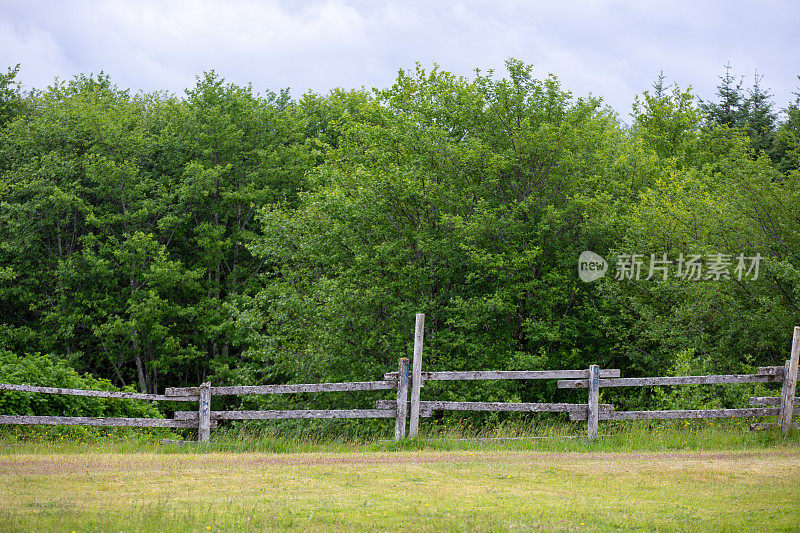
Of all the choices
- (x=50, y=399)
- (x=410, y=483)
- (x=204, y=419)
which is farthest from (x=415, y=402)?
(x=50, y=399)

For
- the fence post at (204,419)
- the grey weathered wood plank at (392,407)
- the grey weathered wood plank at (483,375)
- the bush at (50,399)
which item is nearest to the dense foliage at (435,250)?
the bush at (50,399)

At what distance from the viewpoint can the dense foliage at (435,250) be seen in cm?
1892

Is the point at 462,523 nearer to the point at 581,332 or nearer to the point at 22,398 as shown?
the point at 22,398

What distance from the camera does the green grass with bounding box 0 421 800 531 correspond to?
684 cm

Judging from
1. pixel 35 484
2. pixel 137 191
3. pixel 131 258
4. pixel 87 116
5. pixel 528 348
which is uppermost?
pixel 87 116

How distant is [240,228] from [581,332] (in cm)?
1747

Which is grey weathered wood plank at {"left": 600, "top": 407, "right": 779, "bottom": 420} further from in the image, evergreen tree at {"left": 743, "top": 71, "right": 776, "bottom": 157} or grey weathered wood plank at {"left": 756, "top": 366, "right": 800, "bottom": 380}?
evergreen tree at {"left": 743, "top": 71, "right": 776, "bottom": 157}

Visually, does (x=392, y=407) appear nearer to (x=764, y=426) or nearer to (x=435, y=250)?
(x=764, y=426)

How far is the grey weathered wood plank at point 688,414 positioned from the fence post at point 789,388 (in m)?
0.16

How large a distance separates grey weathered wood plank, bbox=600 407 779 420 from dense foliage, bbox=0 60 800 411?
2.42 meters

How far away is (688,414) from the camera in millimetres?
13078

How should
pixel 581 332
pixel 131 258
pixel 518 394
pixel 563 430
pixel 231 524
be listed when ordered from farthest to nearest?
pixel 131 258, pixel 581 332, pixel 518 394, pixel 563 430, pixel 231 524

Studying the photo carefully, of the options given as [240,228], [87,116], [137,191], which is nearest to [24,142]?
[87,116]

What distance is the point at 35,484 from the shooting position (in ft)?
27.2
